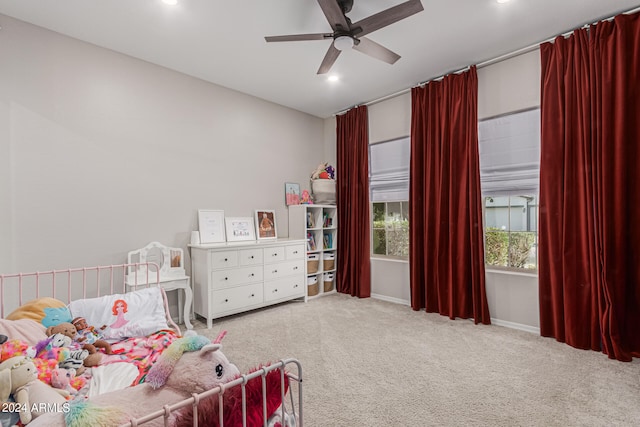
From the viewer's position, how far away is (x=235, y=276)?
11.3 ft

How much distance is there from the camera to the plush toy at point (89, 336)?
1821 millimetres

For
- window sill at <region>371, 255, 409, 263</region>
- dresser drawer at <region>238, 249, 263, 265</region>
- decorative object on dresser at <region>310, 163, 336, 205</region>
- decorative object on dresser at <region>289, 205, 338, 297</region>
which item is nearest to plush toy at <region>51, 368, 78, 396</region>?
dresser drawer at <region>238, 249, 263, 265</region>

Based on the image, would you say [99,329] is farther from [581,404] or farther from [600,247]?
[600,247]

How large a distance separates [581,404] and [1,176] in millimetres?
4294

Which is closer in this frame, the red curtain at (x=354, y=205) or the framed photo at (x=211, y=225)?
the framed photo at (x=211, y=225)

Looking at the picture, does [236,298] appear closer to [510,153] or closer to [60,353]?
[60,353]

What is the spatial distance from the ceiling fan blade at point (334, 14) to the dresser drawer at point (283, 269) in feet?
8.45

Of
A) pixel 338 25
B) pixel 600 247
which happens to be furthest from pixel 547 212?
pixel 338 25

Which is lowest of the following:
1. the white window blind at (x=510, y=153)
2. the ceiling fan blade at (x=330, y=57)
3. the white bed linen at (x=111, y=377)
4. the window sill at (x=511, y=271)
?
the white bed linen at (x=111, y=377)

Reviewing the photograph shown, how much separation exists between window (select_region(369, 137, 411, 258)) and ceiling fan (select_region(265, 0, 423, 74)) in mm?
1751

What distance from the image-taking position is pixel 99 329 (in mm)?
2000

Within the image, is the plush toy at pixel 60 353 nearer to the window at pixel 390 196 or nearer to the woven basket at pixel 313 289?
the woven basket at pixel 313 289

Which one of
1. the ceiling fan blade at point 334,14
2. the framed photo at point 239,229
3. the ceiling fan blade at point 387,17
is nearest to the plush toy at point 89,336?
the framed photo at point 239,229

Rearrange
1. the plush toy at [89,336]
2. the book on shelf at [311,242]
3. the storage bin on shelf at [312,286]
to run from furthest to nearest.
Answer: the book on shelf at [311,242] → the storage bin on shelf at [312,286] → the plush toy at [89,336]
